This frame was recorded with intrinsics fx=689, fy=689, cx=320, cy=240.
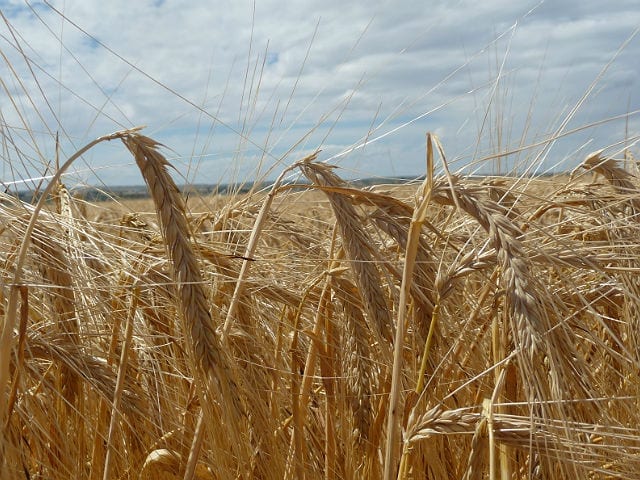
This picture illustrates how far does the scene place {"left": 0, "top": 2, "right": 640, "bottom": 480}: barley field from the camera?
1085 mm

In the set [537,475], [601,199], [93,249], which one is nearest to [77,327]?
[93,249]

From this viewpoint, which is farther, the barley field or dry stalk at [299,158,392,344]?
dry stalk at [299,158,392,344]

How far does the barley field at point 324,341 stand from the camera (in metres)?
1.08

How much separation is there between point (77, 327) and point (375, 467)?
735 millimetres

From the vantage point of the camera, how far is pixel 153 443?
155 centimetres

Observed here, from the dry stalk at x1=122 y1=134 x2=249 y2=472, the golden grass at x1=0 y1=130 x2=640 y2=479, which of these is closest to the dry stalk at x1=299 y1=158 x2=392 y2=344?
the golden grass at x1=0 y1=130 x2=640 y2=479

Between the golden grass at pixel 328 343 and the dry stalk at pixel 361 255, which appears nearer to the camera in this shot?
the golden grass at pixel 328 343

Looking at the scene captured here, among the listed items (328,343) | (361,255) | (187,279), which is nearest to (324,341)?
(328,343)

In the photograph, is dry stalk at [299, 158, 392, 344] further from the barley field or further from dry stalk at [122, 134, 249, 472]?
dry stalk at [122, 134, 249, 472]

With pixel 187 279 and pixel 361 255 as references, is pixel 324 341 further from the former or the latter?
pixel 187 279

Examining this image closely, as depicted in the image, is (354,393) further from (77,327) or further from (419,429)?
(77,327)

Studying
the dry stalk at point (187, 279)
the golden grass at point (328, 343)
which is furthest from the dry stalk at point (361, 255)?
the dry stalk at point (187, 279)

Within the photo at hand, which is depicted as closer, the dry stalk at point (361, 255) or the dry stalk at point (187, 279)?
the dry stalk at point (187, 279)

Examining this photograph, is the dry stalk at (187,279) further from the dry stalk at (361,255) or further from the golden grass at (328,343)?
the dry stalk at (361,255)
